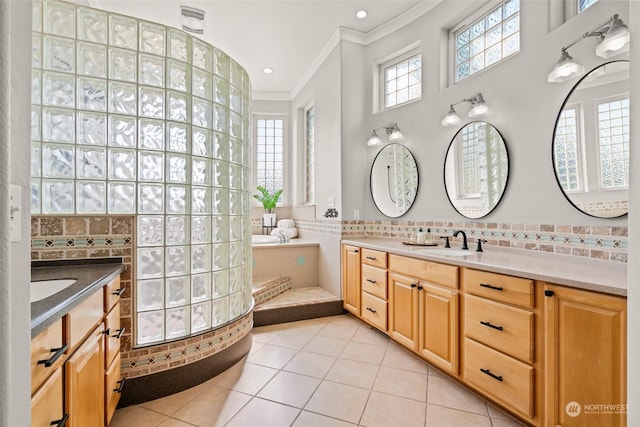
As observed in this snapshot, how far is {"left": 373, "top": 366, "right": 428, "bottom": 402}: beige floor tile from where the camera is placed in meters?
1.87

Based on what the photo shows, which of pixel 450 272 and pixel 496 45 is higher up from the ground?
pixel 496 45

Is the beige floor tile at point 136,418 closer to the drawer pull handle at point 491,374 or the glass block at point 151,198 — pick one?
the glass block at point 151,198

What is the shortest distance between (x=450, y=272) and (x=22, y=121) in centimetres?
203

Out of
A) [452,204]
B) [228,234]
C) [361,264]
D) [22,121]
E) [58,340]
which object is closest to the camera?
[22,121]

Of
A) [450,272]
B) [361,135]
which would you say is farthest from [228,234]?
[361,135]

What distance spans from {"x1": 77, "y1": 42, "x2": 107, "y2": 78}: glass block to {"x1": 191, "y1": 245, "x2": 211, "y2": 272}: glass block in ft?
3.65

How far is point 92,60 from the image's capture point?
5.32ft

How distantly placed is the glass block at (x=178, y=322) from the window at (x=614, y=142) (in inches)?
102

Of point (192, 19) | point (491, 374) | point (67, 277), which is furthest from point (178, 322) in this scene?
point (192, 19)

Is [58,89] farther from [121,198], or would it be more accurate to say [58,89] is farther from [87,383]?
[87,383]

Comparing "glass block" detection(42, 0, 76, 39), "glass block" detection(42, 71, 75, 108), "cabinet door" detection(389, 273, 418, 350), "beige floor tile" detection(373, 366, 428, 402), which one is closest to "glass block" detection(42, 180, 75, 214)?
"glass block" detection(42, 71, 75, 108)

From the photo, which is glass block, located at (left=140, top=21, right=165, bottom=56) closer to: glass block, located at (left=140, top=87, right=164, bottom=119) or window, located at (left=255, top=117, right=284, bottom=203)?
glass block, located at (left=140, top=87, right=164, bottom=119)

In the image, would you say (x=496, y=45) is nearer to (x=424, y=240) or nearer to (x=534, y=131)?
(x=534, y=131)

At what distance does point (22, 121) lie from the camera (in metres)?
0.53
